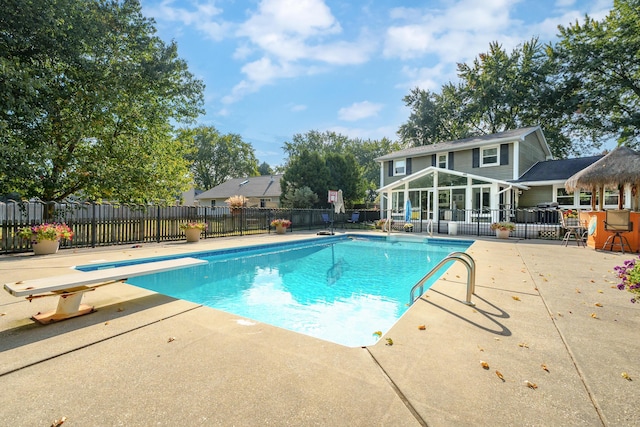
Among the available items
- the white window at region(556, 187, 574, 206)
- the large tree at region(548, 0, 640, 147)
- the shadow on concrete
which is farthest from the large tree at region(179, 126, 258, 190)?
the shadow on concrete

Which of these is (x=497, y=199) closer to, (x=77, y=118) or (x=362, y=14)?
(x=362, y=14)

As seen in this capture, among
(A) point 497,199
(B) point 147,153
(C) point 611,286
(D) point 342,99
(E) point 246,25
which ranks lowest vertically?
(C) point 611,286

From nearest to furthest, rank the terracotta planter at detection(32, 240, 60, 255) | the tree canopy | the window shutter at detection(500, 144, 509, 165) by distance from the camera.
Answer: the terracotta planter at detection(32, 240, 60, 255)
the window shutter at detection(500, 144, 509, 165)
the tree canopy

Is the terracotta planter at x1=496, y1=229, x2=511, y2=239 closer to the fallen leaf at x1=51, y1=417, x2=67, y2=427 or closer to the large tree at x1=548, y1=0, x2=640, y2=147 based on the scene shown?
the fallen leaf at x1=51, y1=417, x2=67, y2=427

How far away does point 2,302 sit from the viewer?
3.47 metres

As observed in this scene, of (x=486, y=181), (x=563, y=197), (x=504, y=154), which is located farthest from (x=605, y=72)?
(x=486, y=181)

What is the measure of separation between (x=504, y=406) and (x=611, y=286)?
4331mm

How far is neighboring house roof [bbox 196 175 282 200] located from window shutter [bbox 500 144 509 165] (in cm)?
2024

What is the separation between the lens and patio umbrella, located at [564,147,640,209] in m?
8.73

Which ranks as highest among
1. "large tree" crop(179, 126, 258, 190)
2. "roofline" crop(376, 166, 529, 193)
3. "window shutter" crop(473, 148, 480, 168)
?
"large tree" crop(179, 126, 258, 190)

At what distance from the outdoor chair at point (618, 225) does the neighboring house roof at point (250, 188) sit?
2544cm

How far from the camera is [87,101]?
10.7 meters

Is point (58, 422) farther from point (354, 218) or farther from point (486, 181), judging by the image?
point (354, 218)

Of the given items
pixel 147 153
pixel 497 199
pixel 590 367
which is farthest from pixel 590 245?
pixel 147 153
